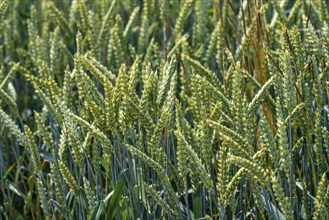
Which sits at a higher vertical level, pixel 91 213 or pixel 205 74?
pixel 205 74

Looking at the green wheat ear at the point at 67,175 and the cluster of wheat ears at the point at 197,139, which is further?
the green wheat ear at the point at 67,175

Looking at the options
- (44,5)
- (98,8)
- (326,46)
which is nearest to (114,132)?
(326,46)

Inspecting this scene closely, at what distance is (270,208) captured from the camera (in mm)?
1367

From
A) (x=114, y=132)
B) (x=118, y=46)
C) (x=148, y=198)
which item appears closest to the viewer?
(x=114, y=132)

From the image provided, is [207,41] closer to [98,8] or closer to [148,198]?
[98,8]

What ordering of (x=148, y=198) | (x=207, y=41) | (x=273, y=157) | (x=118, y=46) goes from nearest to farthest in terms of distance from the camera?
1. (x=273, y=157)
2. (x=148, y=198)
3. (x=118, y=46)
4. (x=207, y=41)

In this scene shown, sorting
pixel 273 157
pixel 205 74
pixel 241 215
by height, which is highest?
pixel 205 74

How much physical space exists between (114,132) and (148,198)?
0.22 meters

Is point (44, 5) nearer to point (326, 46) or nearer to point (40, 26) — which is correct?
point (40, 26)

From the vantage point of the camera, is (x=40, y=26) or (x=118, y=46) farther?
(x=40, y=26)

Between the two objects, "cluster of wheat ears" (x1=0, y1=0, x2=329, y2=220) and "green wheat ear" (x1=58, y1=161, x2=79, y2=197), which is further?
"green wheat ear" (x1=58, y1=161, x2=79, y2=197)

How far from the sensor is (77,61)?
1.52 metres

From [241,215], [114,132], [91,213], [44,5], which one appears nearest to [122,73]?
[114,132]

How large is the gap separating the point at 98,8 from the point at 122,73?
4.64 ft
